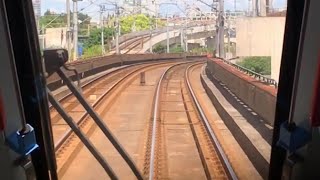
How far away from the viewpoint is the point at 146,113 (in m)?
10.2

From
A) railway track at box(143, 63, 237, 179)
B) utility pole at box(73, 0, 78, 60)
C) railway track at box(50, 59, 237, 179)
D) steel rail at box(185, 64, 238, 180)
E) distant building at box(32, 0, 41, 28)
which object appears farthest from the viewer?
railway track at box(143, 63, 237, 179)

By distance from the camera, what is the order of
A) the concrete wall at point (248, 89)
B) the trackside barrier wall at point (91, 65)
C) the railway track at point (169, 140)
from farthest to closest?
the concrete wall at point (248, 89), the railway track at point (169, 140), the trackside barrier wall at point (91, 65)

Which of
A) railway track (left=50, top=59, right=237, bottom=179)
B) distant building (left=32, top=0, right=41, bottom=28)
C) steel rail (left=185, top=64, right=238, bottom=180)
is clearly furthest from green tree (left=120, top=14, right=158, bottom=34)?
distant building (left=32, top=0, right=41, bottom=28)

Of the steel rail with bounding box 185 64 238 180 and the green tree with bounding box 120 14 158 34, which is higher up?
the green tree with bounding box 120 14 158 34

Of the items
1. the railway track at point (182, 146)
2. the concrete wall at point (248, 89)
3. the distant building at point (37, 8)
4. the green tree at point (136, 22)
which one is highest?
the distant building at point (37, 8)

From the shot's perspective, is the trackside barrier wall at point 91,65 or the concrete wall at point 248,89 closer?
the trackside barrier wall at point 91,65

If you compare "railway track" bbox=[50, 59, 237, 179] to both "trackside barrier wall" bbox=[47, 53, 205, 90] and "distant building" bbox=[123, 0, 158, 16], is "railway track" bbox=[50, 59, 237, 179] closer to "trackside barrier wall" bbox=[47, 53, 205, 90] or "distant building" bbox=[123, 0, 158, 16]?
"trackside barrier wall" bbox=[47, 53, 205, 90]

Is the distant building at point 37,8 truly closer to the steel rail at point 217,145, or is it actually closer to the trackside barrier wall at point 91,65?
the trackside barrier wall at point 91,65

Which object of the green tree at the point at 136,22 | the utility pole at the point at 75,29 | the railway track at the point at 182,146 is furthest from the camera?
the green tree at the point at 136,22

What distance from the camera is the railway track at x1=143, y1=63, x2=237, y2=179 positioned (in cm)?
531

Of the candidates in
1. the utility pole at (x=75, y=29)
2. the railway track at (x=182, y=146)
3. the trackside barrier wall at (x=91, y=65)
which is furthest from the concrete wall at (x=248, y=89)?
the utility pole at (x=75, y=29)

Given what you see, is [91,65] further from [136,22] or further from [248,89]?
[136,22]

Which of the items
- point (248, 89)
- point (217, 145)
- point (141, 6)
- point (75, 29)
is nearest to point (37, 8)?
point (75, 29)

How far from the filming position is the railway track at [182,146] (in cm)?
531
